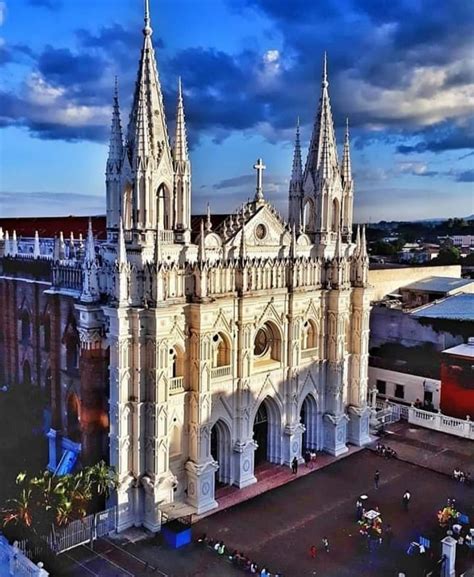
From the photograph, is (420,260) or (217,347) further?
(420,260)

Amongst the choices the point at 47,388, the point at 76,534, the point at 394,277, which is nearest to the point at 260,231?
the point at 47,388

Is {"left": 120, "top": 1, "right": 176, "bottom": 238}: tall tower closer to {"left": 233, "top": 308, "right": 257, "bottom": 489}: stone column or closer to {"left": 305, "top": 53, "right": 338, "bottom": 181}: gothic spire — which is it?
{"left": 233, "top": 308, "right": 257, "bottom": 489}: stone column

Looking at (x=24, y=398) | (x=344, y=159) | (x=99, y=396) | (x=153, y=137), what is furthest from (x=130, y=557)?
(x=344, y=159)

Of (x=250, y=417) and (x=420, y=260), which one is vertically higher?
(x=420, y=260)

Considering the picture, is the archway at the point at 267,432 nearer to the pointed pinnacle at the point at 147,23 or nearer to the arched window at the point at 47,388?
the arched window at the point at 47,388

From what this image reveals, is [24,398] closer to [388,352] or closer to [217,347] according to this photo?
[217,347]

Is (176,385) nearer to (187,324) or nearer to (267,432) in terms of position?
(187,324)

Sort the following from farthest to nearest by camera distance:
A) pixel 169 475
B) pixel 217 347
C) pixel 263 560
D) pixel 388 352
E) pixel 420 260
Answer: pixel 420 260 → pixel 388 352 → pixel 217 347 → pixel 169 475 → pixel 263 560

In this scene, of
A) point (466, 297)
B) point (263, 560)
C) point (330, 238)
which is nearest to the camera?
point (263, 560)
